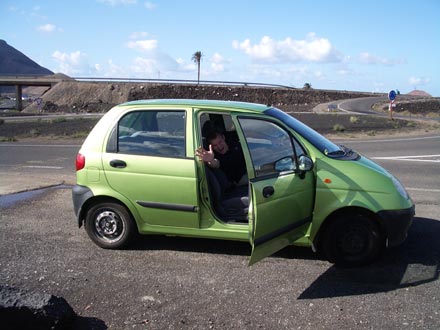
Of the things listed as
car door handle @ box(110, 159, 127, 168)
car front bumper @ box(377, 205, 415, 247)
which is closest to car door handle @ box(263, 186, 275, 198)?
car front bumper @ box(377, 205, 415, 247)

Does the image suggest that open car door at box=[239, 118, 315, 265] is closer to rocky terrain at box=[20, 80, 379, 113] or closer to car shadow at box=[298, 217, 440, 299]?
car shadow at box=[298, 217, 440, 299]

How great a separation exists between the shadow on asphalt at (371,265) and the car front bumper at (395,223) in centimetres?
31

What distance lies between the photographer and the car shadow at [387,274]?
14.0 feet

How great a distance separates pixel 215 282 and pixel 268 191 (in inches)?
40.8

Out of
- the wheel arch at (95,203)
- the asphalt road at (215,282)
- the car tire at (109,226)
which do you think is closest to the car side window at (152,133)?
the wheel arch at (95,203)

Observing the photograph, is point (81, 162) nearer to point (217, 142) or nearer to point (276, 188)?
point (217, 142)

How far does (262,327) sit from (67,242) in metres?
2.98

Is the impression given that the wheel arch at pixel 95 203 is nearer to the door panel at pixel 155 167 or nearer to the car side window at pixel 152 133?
the door panel at pixel 155 167

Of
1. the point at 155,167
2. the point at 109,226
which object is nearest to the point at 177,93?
the point at 109,226

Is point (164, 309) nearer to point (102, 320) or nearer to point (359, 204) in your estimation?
point (102, 320)

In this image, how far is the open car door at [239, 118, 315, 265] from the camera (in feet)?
13.5

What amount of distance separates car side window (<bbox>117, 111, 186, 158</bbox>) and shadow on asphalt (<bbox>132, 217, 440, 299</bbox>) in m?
1.16

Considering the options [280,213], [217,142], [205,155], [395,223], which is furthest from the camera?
[217,142]

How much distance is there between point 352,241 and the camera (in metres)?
4.72
